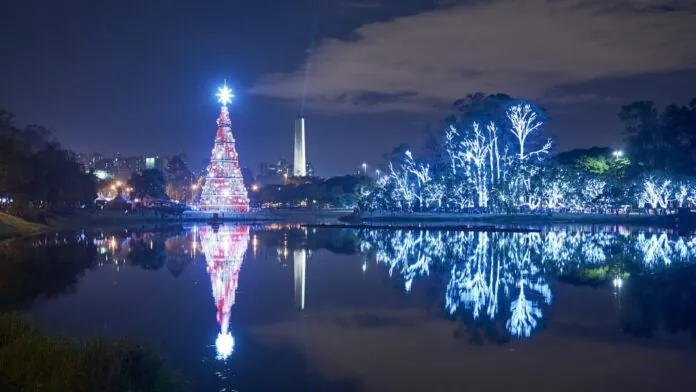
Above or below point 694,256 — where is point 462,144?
above

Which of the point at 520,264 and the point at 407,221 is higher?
the point at 407,221

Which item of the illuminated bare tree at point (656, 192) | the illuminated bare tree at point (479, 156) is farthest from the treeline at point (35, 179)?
the illuminated bare tree at point (656, 192)

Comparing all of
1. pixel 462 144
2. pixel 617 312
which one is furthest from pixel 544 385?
pixel 462 144

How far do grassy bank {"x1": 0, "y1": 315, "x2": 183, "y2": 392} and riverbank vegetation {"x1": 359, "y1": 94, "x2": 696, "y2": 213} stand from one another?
214 ft

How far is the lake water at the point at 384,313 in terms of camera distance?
41.0 ft

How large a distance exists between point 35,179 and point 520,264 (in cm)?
5113

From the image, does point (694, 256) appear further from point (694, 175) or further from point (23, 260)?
point (694, 175)

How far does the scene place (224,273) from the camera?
2736 centimetres

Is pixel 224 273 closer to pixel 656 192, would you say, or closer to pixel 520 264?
pixel 520 264

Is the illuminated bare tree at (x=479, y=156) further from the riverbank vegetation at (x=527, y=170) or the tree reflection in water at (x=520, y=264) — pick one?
the tree reflection in water at (x=520, y=264)

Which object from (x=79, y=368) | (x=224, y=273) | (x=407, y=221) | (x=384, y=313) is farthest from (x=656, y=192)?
(x=79, y=368)

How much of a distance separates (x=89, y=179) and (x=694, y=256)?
226 feet

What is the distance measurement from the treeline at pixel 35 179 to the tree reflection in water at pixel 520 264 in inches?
1258

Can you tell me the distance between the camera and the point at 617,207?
78.1m
